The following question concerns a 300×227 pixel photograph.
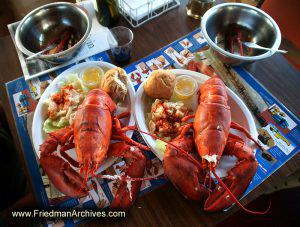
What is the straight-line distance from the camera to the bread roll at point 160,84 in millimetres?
1188

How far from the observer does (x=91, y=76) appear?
4.46ft

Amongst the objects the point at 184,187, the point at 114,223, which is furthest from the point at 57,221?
the point at 184,187

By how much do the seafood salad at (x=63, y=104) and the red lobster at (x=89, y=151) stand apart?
0.29ft

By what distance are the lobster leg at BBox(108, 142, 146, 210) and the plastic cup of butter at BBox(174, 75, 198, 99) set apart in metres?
0.42

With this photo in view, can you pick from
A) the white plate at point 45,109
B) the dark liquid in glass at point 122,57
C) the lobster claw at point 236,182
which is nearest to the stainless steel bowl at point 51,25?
the white plate at point 45,109

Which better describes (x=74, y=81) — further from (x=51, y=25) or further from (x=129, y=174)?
(x=129, y=174)

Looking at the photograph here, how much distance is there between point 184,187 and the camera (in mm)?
971

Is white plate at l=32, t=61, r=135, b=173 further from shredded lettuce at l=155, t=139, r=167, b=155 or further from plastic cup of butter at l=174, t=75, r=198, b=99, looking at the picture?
plastic cup of butter at l=174, t=75, r=198, b=99

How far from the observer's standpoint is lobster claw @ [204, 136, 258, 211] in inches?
37.7

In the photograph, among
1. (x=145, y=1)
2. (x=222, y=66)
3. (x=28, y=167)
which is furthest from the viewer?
(x=145, y=1)

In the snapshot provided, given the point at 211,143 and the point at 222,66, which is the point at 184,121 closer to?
the point at 211,143

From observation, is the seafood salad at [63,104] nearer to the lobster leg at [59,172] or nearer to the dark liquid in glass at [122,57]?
the lobster leg at [59,172]

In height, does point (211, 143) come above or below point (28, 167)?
above

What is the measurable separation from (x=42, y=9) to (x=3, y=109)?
0.69 m
